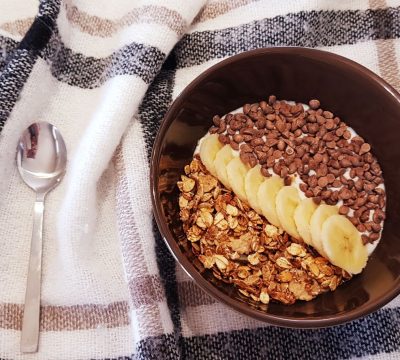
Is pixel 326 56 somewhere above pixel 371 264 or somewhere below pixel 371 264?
above

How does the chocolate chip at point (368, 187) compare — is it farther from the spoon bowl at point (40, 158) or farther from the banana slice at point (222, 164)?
the spoon bowl at point (40, 158)

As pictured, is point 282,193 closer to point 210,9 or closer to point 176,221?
point 176,221

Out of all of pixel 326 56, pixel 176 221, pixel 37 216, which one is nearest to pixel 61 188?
pixel 37 216

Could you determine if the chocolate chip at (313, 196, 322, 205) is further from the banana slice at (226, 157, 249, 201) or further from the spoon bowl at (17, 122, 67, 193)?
the spoon bowl at (17, 122, 67, 193)

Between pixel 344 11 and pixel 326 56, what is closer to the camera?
pixel 326 56

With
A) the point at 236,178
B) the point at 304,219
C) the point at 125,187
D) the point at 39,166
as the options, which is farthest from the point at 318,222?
the point at 39,166

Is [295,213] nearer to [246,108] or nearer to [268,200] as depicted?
[268,200]

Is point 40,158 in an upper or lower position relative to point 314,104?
lower

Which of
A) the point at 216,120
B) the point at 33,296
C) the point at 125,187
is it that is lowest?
the point at 33,296
